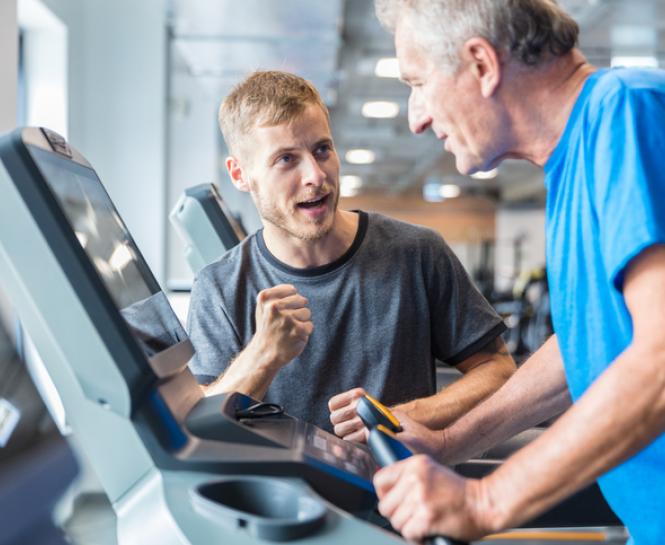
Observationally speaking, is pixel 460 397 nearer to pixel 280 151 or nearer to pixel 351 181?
pixel 280 151

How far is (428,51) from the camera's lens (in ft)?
3.37

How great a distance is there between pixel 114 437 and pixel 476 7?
665 millimetres

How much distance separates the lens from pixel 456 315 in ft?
5.42

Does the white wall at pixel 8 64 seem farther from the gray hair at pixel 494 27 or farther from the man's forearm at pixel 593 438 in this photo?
A: the man's forearm at pixel 593 438

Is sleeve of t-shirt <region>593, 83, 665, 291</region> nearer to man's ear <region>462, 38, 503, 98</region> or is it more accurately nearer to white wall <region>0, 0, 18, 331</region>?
man's ear <region>462, 38, 503, 98</region>

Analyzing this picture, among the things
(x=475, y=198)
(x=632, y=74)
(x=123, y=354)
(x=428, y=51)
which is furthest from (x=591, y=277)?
(x=475, y=198)

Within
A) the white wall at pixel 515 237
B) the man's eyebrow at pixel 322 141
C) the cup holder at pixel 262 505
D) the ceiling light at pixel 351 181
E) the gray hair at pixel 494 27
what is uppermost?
the gray hair at pixel 494 27

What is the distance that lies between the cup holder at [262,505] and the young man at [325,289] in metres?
0.71

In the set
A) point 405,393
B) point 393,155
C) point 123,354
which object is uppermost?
point 123,354

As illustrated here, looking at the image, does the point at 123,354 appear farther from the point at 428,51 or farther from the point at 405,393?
the point at 405,393

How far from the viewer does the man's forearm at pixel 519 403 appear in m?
1.34

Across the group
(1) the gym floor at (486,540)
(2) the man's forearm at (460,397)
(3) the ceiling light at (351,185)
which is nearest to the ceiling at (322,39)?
(1) the gym floor at (486,540)

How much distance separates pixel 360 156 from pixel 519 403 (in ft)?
41.9

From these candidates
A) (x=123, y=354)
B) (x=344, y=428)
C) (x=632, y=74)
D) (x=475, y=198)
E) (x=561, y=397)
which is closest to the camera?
(x=123, y=354)
